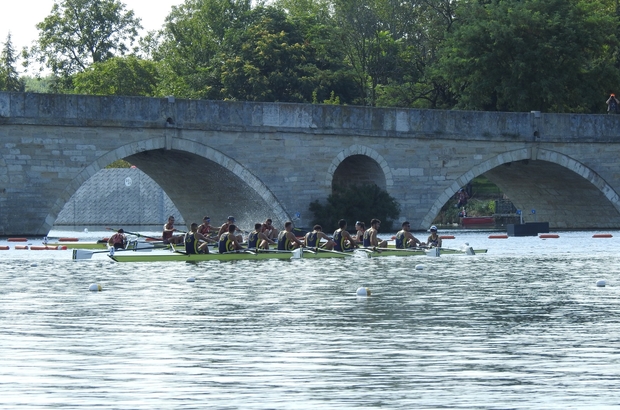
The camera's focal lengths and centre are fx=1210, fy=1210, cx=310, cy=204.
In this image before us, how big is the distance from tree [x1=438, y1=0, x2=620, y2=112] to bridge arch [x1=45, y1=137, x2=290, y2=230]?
13755mm

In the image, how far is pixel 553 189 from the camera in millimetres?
46875

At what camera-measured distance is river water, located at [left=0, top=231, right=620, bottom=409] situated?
10.2m

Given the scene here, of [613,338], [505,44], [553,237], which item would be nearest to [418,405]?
[613,338]

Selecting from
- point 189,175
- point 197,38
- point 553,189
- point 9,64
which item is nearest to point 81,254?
point 189,175

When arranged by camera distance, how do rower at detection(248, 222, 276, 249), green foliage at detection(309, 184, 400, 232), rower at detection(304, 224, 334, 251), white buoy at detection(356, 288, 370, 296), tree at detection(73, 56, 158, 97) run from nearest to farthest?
white buoy at detection(356, 288, 370, 296), rower at detection(248, 222, 276, 249), rower at detection(304, 224, 334, 251), green foliage at detection(309, 184, 400, 232), tree at detection(73, 56, 158, 97)

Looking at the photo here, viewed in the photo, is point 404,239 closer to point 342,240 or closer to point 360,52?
point 342,240

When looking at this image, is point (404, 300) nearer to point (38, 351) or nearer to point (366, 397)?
point (38, 351)

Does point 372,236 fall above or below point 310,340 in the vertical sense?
above

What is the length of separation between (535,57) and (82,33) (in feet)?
129

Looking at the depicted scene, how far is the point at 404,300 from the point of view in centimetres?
1770

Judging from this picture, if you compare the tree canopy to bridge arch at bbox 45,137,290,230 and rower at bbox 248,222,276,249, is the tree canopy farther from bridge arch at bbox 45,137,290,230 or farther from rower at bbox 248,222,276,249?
rower at bbox 248,222,276,249

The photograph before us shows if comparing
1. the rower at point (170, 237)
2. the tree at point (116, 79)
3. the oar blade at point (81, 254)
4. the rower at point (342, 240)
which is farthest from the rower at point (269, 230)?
the tree at point (116, 79)

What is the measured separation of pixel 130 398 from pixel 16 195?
25.5 metres

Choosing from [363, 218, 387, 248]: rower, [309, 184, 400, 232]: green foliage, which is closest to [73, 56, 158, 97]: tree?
[309, 184, 400, 232]: green foliage
